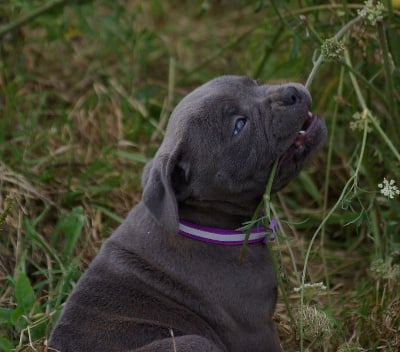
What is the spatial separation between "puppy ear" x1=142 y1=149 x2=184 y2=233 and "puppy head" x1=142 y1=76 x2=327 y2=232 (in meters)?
0.01

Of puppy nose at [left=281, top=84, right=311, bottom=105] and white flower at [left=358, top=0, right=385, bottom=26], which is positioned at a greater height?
white flower at [left=358, top=0, right=385, bottom=26]

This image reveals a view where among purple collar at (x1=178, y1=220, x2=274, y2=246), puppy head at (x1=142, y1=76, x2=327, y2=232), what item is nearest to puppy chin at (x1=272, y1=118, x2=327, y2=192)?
puppy head at (x1=142, y1=76, x2=327, y2=232)

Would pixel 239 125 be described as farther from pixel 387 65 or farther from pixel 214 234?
pixel 387 65

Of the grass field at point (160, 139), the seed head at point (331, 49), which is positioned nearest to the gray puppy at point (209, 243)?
the grass field at point (160, 139)

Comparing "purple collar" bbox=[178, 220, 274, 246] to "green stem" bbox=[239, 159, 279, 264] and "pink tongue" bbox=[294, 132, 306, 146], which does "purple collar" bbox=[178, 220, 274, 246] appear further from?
"pink tongue" bbox=[294, 132, 306, 146]

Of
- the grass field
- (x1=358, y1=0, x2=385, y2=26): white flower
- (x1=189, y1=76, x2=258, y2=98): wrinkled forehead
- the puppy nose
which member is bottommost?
the grass field

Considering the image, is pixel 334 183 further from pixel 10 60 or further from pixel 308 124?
pixel 10 60

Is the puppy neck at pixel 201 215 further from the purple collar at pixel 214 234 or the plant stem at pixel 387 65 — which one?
the plant stem at pixel 387 65

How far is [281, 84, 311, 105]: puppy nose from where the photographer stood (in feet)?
13.1

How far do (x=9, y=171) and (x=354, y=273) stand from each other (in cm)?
229

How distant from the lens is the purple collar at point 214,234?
4.04 m

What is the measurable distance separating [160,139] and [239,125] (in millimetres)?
1980

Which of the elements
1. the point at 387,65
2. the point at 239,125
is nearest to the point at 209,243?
the point at 239,125

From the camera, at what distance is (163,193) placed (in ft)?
12.5
